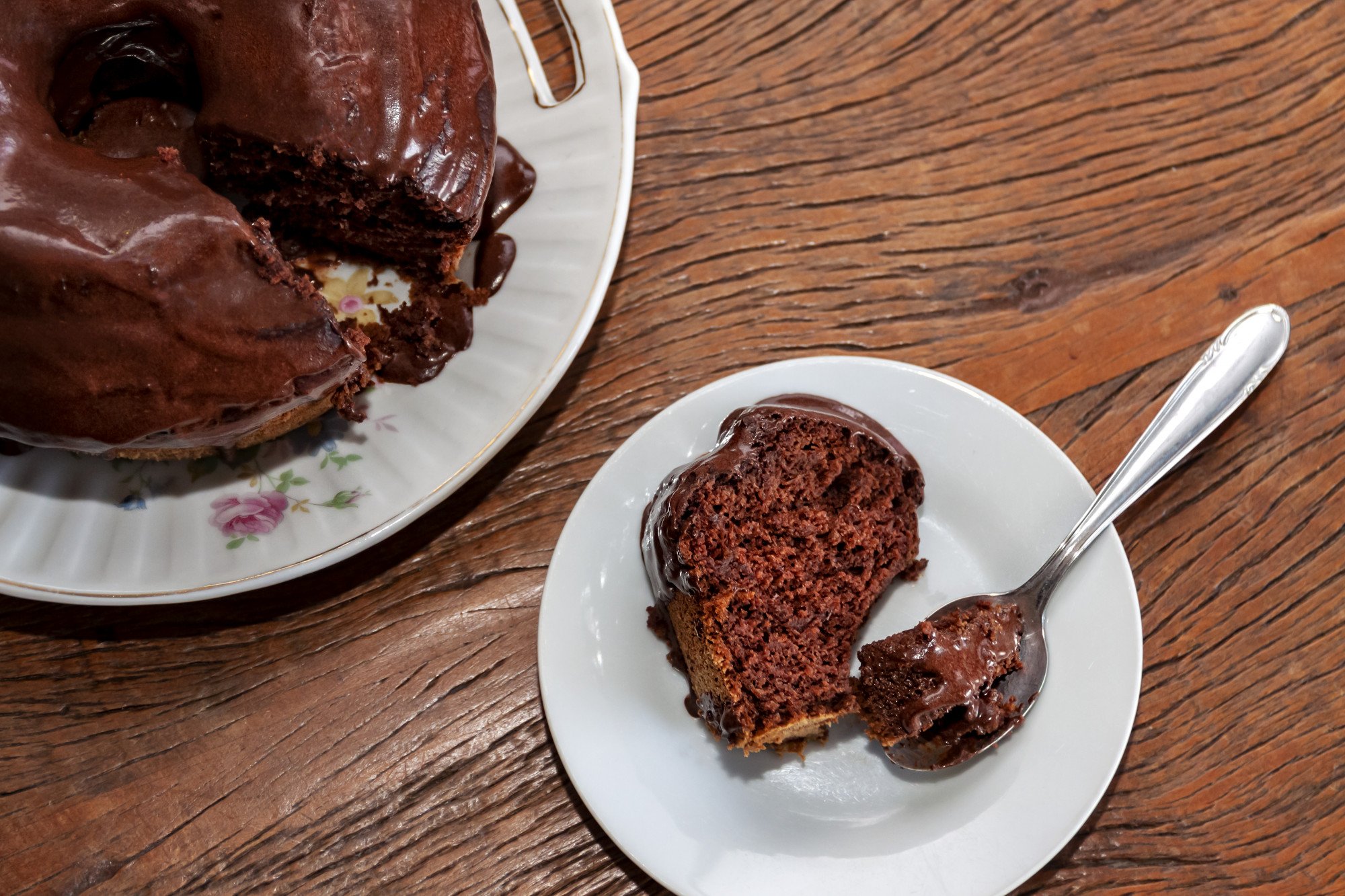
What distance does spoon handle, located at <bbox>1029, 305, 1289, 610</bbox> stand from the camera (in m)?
2.15

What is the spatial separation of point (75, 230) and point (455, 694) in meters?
1.25

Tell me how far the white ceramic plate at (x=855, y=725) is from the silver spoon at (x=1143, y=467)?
5 centimetres

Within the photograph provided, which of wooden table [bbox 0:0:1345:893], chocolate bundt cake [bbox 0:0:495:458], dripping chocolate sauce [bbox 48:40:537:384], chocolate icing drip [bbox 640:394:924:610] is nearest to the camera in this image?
chocolate bundt cake [bbox 0:0:495:458]

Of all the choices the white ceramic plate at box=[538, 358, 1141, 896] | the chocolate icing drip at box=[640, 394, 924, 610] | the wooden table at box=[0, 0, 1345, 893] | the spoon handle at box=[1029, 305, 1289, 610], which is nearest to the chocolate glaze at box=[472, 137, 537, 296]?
the wooden table at box=[0, 0, 1345, 893]

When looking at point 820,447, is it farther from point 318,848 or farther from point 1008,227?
point 318,848

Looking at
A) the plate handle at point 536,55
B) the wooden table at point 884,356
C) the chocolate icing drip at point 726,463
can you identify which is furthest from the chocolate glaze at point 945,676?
the plate handle at point 536,55

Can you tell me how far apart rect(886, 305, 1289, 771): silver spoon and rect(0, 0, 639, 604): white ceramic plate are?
1.11 m

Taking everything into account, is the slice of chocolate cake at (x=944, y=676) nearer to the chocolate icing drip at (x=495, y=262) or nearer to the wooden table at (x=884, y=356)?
the wooden table at (x=884, y=356)

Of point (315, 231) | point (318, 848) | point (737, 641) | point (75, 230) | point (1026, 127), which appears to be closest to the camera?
point (75, 230)

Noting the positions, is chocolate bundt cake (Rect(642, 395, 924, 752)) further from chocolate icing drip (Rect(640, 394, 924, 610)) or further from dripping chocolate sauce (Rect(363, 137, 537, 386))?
dripping chocolate sauce (Rect(363, 137, 537, 386))

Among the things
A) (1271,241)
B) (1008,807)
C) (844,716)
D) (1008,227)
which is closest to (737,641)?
(844,716)

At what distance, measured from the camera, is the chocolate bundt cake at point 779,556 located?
78.9 inches

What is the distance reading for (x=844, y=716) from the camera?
2.19m

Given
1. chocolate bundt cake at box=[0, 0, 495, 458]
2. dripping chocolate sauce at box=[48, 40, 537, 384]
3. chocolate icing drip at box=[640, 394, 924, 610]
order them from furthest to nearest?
dripping chocolate sauce at box=[48, 40, 537, 384], chocolate icing drip at box=[640, 394, 924, 610], chocolate bundt cake at box=[0, 0, 495, 458]
